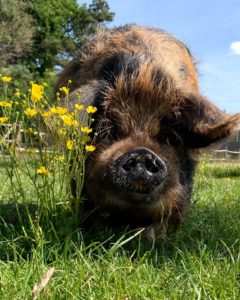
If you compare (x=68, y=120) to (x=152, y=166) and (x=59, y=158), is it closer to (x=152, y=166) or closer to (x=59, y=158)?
(x=59, y=158)

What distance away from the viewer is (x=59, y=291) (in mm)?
2369

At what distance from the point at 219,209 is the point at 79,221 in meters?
1.87

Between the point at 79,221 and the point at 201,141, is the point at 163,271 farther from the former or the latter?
the point at 201,141

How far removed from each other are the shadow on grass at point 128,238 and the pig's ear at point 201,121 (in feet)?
2.11

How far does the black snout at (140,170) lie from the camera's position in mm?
3246

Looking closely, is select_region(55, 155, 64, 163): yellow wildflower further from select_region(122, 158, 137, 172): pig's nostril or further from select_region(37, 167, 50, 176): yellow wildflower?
select_region(122, 158, 137, 172): pig's nostril

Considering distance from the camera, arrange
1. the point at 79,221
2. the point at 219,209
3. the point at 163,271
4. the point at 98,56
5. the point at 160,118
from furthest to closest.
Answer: the point at 219,209 < the point at 98,56 < the point at 160,118 < the point at 79,221 < the point at 163,271

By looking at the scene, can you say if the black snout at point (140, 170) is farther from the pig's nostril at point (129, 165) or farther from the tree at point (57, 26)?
the tree at point (57, 26)

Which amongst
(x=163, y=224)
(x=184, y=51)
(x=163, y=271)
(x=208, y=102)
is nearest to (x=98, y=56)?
(x=184, y=51)

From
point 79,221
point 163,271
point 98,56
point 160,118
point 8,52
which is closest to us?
point 163,271

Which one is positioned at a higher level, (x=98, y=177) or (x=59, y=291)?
(x=98, y=177)

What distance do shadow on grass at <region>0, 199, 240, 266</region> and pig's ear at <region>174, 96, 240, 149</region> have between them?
64 centimetres

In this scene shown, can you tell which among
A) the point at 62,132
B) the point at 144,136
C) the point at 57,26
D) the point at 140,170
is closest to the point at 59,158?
the point at 62,132

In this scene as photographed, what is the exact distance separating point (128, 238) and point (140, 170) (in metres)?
0.47
